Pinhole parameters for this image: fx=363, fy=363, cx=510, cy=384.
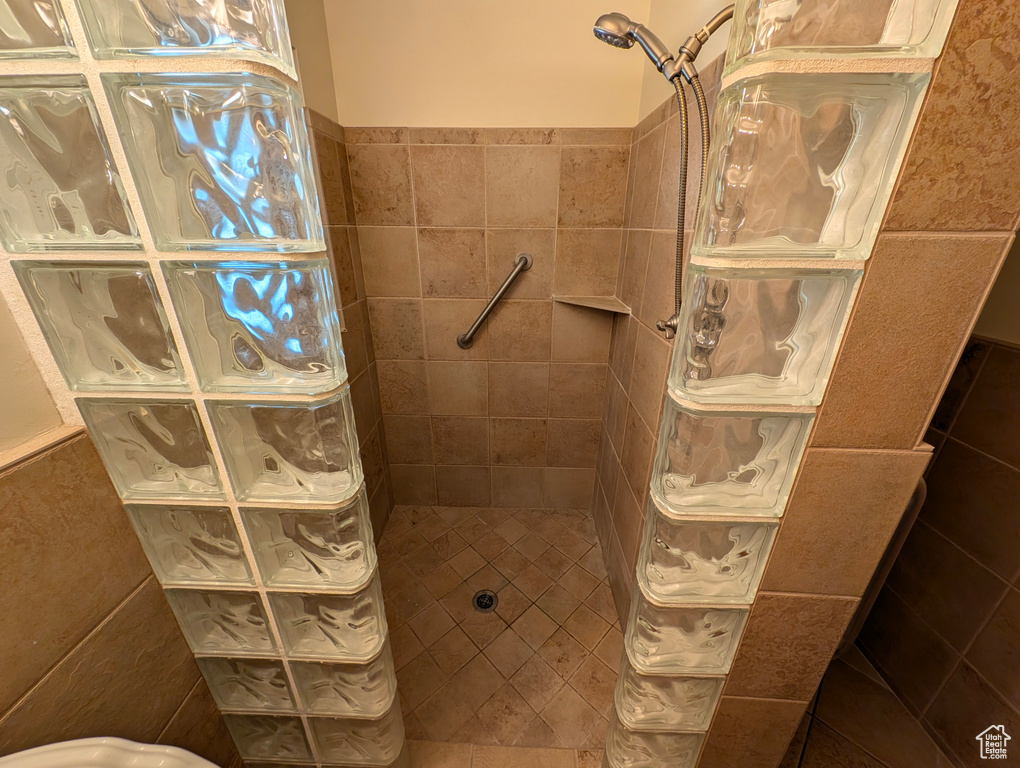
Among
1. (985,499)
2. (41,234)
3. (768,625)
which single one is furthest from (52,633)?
(985,499)

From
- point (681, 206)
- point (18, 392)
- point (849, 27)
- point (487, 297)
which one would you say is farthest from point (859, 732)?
point (18, 392)

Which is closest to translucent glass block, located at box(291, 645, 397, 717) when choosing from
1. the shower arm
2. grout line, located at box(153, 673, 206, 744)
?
grout line, located at box(153, 673, 206, 744)

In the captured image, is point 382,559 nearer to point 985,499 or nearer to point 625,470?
point 625,470

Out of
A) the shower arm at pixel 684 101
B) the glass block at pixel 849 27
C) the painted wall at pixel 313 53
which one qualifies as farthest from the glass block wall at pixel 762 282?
the painted wall at pixel 313 53

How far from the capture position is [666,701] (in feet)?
2.49

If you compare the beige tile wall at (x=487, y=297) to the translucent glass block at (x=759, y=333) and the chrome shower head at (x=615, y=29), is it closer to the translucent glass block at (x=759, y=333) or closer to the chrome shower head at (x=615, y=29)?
the chrome shower head at (x=615, y=29)

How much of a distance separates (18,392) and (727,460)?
40.0 inches

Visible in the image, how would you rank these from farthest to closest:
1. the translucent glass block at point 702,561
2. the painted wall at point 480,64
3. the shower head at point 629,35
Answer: the painted wall at point 480,64
the shower head at point 629,35
the translucent glass block at point 702,561

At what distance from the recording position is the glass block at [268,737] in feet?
2.67

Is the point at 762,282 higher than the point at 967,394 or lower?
higher

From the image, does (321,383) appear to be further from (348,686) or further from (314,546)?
(348,686)

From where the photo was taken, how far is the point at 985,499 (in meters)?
0.91

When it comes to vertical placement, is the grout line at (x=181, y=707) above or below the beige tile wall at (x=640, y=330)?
below

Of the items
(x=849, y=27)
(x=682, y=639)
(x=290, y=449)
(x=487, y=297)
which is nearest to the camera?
(x=849, y=27)
